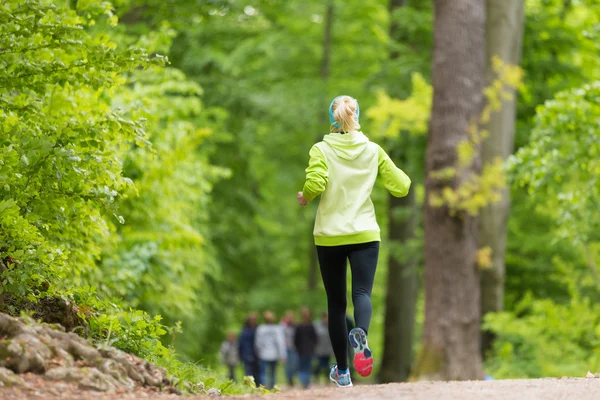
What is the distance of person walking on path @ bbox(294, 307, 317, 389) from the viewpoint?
19109 mm

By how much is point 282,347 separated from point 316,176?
42.3ft

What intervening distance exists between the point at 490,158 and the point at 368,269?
29.9 feet

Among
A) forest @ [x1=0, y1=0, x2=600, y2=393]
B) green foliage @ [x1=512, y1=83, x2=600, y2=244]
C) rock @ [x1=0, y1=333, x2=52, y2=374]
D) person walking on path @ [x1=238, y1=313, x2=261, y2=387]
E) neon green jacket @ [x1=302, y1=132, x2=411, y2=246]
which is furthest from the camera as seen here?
person walking on path @ [x1=238, y1=313, x2=261, y2=387]

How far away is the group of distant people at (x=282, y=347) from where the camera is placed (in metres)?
18.7

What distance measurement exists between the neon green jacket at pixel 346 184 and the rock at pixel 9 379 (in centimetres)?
214

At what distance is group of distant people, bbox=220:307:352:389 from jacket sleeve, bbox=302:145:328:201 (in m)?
11.9

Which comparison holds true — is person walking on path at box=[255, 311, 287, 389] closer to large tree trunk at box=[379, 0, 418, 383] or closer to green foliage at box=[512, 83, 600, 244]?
large tree trunk at box=[379, 0, 418, 383]

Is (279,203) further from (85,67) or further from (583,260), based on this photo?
(85,67)

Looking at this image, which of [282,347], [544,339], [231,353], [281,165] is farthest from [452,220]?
[281,165]

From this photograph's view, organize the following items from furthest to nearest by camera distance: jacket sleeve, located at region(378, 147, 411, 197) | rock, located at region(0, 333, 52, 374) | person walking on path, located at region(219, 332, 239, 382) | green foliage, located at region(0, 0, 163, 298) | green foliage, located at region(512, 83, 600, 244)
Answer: person walking on path, located at region(219, 332, 239, 382) → green foliage, located at region(512, 83, 600, 244) → jacket sleeve, located at region(378, 147, 411, 197) → green foliage, located at region(0, 0, 163, 298) → rock, located at region(0, 333, 52, 374)

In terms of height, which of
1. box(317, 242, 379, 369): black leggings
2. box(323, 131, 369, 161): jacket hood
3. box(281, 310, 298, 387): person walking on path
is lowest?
box(281, 310, 298, 387): person walking on path

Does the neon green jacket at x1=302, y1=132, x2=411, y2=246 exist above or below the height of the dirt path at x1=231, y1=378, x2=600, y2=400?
above

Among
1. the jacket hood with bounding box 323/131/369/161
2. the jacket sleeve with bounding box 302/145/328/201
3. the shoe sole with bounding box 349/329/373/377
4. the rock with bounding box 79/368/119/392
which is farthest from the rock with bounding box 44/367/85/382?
the jacket hood with bounding box 323/131/369/161

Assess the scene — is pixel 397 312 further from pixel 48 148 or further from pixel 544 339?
pixel 48 148
